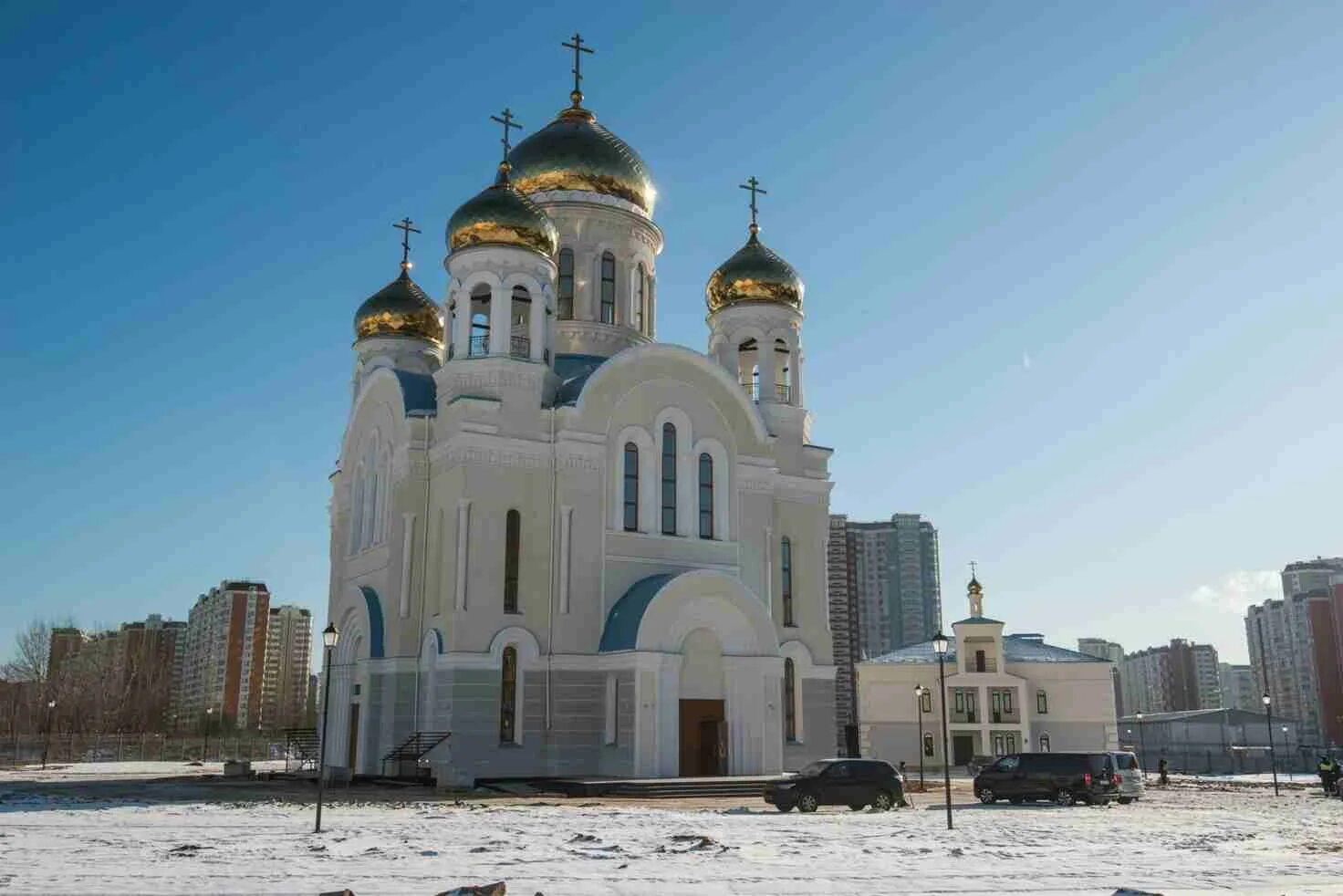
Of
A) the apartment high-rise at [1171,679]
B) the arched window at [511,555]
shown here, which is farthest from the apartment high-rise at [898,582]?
the arched window at [511,555]

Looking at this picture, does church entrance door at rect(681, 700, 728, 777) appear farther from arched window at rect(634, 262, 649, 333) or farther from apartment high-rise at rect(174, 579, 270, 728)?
apartment high-rise at rect(174, 579, 270, 728)

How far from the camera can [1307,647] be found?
85562 mm

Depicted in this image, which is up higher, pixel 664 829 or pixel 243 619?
pixel 243 619

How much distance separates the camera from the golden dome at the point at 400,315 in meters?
29.7

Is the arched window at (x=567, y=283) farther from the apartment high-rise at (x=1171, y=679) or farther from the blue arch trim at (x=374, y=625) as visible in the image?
the apartment high-rise at (x=1171, y=679)

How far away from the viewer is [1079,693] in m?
42.3

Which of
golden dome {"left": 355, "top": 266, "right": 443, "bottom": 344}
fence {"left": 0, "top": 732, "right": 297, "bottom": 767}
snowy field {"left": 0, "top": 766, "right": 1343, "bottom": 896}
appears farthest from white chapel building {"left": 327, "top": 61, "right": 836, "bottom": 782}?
fence {"left": 0, "top": 732, "right": 297, "bottom": 767}

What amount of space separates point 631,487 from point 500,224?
600 centimetres

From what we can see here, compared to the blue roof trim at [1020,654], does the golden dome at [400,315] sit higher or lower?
higher

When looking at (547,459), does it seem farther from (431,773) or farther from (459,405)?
(431,773)

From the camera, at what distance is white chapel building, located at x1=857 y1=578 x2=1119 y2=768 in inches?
1645

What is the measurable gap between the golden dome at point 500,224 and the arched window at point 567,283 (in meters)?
2.40

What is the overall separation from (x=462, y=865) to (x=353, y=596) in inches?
617

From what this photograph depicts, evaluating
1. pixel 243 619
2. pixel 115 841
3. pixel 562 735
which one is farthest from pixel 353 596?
pixel 243 619
